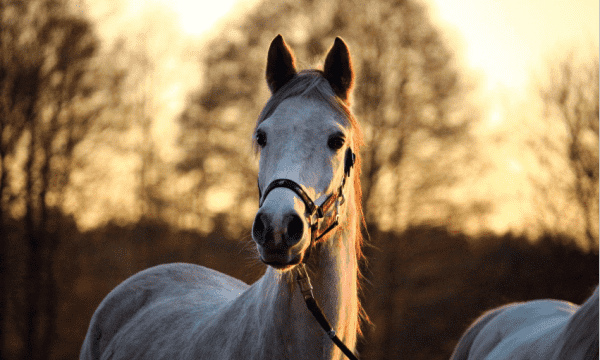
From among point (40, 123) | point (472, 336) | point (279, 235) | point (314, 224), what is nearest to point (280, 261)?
point (279, 235)

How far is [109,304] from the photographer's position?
13.8 feet

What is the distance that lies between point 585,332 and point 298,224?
3.82ft

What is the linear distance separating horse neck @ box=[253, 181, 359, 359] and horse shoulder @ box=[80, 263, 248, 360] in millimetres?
1505

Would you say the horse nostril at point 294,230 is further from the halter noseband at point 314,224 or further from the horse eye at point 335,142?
the horse eye at point 335,142

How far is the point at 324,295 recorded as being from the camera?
2330mm

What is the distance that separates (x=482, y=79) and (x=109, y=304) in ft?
27.9

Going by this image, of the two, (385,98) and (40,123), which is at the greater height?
(40,123)

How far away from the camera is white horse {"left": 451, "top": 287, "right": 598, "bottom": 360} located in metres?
1.57

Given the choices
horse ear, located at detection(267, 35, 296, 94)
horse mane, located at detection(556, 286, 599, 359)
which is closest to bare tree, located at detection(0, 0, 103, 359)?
horse ear, located at detection(267, 35, 296, 94)

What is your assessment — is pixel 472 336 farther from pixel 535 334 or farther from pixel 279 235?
pixel 279 235

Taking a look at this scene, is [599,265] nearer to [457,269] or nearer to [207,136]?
[457,269]

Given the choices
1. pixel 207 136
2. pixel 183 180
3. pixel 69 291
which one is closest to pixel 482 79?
pixel 207 136

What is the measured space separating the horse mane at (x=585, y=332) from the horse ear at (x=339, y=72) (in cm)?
165

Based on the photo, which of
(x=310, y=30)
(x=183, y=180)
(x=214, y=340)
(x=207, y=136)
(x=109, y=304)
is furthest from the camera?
(x=183, y=180)
